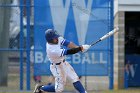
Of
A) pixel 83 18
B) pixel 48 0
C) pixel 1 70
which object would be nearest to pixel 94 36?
pixel 83 18

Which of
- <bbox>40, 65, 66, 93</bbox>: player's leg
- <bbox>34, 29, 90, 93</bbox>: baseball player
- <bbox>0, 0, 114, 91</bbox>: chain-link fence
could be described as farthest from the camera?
<bbox>0, 0, 114, 91</bbox>: chain-link fence

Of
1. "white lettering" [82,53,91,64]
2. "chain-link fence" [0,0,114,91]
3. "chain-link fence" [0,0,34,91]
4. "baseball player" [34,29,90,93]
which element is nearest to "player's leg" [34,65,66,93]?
"baseball player" [34,29,90,93]

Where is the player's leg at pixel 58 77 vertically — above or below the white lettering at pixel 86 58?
below

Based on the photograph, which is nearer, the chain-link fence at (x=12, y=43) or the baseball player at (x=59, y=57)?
the baseball player at (x=59, y=57)

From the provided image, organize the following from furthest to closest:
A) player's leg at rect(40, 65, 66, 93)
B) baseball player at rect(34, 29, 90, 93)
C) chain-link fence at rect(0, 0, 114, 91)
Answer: chain-link fence at rect(0, 0, 114, 91), player's leg at rect(40, 65, 66, 93), baseball player at rect(34, 29, 90, 93)

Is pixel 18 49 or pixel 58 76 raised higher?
pixel 18 49

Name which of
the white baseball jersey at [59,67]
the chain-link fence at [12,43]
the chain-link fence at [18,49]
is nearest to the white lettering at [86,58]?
the chain-link fence at [18,49]

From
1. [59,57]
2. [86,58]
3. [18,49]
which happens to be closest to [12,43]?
[18,49]

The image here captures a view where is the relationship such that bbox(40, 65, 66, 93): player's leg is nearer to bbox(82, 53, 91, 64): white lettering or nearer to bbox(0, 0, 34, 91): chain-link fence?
bbox(82, 53, 91, 64): white lettering

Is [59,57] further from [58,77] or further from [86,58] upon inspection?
[86,58]

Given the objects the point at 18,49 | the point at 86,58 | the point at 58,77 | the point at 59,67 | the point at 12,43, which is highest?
the point at 12,43

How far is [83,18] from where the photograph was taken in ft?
58.5

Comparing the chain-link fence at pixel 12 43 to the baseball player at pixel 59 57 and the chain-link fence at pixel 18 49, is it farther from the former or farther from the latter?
the baseball player at pixel 59 57

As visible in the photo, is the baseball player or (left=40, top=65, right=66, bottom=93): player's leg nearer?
the baseball player
